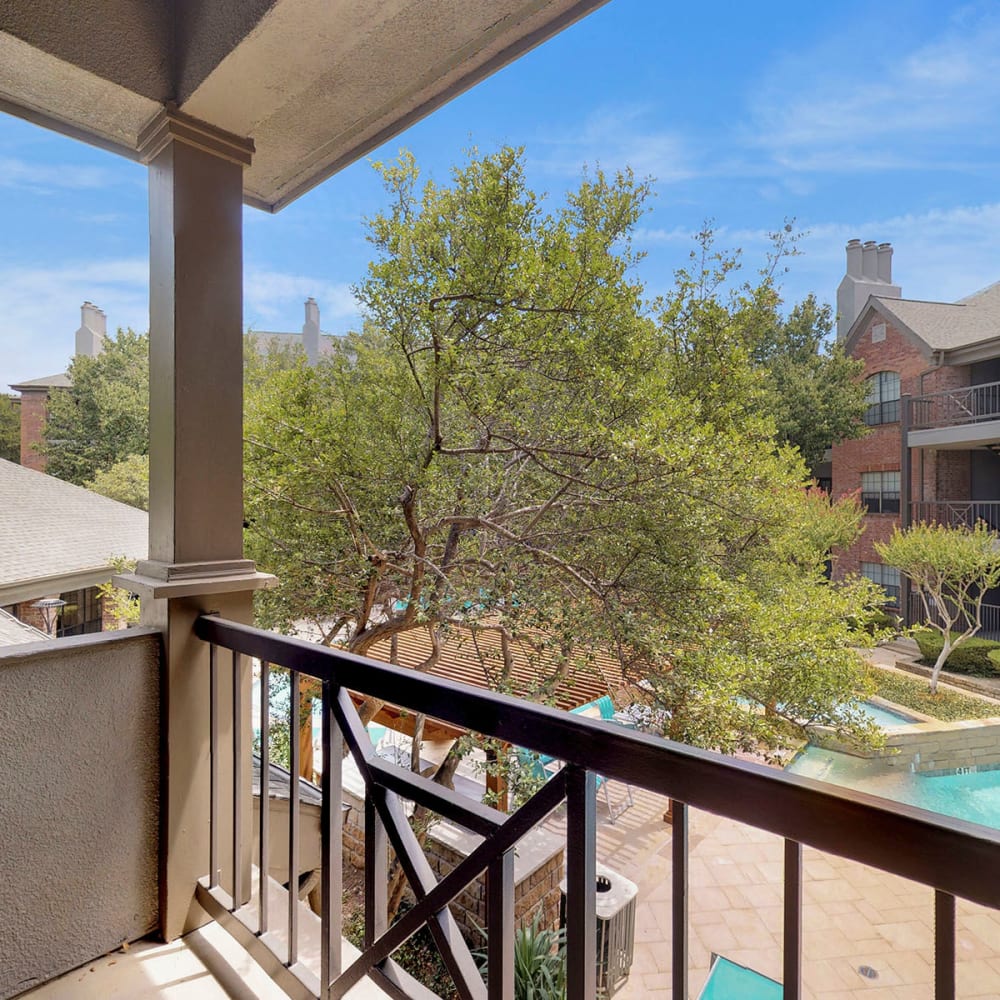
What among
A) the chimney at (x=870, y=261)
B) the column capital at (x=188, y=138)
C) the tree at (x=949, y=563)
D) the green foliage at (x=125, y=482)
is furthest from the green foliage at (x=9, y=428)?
the chimney at (x=870, y=261)

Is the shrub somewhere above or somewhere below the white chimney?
below

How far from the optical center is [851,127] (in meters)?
10.1

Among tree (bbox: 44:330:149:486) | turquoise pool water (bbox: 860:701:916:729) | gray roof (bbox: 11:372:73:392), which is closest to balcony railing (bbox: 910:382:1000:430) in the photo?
turquoise pool water (bbox: 860:701:916:729)

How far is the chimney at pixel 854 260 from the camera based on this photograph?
47.3 ft

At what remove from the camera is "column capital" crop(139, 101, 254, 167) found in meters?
1.51

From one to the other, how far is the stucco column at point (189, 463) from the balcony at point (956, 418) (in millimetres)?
11852

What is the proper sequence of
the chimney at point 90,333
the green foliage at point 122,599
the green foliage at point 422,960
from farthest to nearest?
the chimney at point 90,333 → the green foliage at point 122,599 → the green foliage at point 422,960

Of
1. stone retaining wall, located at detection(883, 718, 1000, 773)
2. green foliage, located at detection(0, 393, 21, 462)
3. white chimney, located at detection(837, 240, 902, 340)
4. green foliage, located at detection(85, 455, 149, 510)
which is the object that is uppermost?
white chimney, located at detection(837, 240, 902, 340)

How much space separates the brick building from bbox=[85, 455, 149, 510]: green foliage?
40.3 feet

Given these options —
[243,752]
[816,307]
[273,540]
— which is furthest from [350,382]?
[816,307]

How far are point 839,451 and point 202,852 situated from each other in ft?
49.6

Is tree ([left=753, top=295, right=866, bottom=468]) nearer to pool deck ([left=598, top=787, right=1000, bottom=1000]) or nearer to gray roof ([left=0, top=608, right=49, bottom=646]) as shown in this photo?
pool deck ([left=598, top=787, right=1000, bottom=1000])

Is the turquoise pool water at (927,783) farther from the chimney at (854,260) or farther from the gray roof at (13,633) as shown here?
the chimney at (854,260)

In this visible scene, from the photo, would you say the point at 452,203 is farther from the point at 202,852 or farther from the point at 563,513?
the point at 202,852
